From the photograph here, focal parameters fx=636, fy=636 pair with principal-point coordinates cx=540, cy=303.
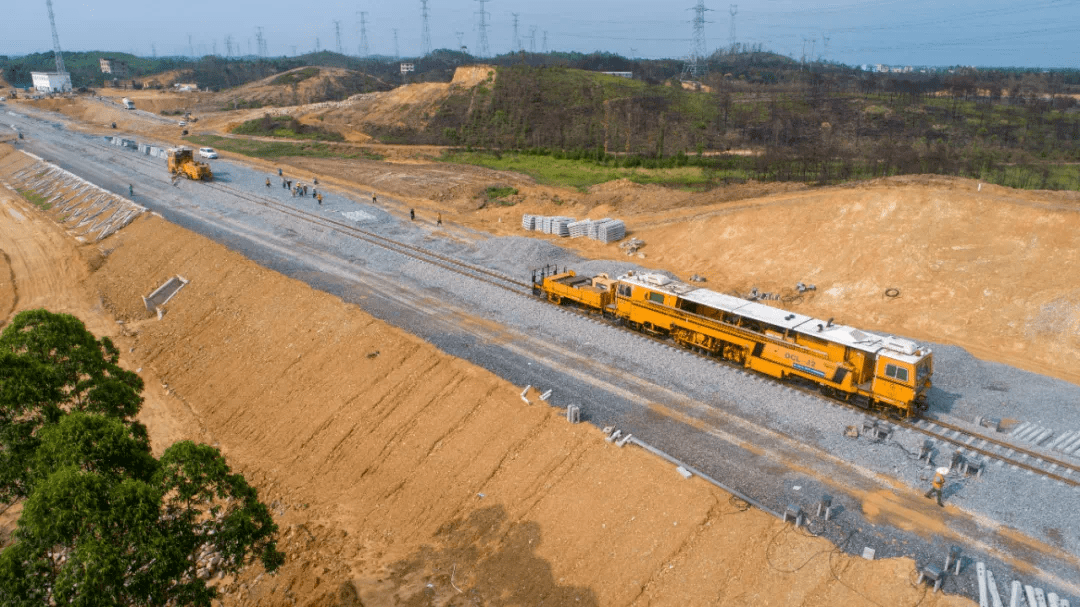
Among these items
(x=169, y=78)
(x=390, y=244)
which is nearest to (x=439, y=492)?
(x=390, y=244)

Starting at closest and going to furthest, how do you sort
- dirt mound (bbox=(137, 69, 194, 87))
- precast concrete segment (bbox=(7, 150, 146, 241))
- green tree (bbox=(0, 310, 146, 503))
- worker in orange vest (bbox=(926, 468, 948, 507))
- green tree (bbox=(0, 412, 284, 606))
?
green tree (bbox=(0, 412, 284, 606))
green tree (bbox=(0, 310, 146, 503))
worker in orange vest (bbox=(926, 468, 948, 507))
precast concrete segment (bbox=(7, 150, 146, 241))
dirt mound (bbox=(137, 69, 194, 87))

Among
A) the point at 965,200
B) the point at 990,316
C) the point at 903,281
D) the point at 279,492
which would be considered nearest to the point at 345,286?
the point at 279,492

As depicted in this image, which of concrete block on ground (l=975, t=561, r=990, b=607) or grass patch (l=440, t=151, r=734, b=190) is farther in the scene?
grass patch (l=440, t=151, r=734, b=190)

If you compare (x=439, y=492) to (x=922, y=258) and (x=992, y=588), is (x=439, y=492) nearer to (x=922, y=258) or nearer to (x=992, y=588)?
(x=992, y=588)

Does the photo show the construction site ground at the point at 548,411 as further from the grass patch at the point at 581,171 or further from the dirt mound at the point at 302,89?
the dirt mound at the point at 302,89

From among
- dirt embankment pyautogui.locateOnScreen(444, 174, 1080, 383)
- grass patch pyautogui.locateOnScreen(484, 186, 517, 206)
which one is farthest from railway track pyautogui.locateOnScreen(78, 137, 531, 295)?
grass patch pyautogui.locateOnScreen(484, 186, 517, 206)

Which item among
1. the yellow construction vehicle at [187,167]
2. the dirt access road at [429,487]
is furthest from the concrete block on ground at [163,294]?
the yellow construction vehicle at [187,167]

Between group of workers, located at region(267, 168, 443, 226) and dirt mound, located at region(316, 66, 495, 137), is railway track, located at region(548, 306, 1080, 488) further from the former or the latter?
dirt mound, located at region(316, 66, 495, 137)
